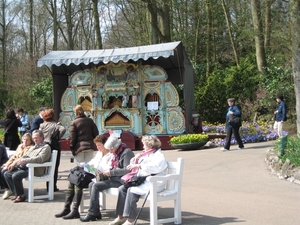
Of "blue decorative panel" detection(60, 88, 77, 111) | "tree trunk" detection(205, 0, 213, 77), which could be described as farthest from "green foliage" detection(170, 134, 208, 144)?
"tree trunk" detection(205, 0, 213, 77)

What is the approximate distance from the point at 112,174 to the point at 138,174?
1.61 feet

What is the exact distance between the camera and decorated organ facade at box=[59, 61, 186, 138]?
1664cm

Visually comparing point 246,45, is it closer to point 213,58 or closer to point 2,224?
point 213,58

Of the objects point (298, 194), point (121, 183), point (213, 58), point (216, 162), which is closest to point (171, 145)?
point (216, 162)

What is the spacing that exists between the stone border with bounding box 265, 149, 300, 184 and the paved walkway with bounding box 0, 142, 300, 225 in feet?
0.46

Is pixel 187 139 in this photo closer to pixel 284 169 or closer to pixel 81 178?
pixel 284 169

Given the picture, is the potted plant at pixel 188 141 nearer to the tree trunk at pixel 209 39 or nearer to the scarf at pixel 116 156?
the scarf at pixel 116 156

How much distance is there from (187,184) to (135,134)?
23.4 feet

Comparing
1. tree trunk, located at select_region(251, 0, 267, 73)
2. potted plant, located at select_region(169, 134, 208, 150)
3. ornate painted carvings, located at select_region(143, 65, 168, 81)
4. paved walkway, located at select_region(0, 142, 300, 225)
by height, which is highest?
tree trunk, located at select_region(251, 0, 267, 73)

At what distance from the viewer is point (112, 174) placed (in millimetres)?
7184

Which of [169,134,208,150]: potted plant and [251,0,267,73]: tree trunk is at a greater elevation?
[251,0,267,73]: tree trunk

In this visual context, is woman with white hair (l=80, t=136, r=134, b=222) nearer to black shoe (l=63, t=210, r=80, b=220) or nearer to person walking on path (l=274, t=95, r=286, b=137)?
black shoe (l=63, t=210, r=80, b=220)

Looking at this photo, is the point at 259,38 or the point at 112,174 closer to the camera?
the point at 112,174

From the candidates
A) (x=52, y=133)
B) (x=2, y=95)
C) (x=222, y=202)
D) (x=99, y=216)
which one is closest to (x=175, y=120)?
(x=52, y=133)
